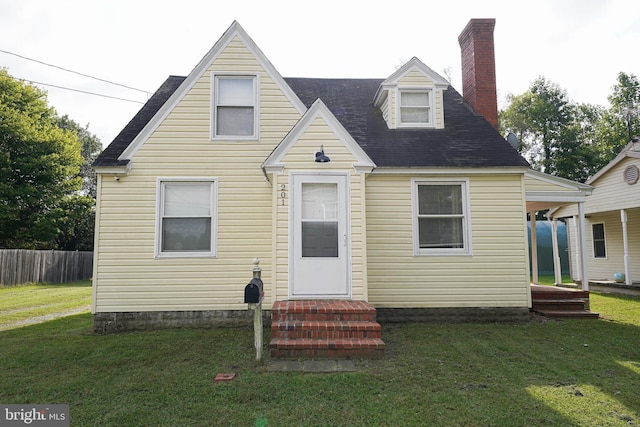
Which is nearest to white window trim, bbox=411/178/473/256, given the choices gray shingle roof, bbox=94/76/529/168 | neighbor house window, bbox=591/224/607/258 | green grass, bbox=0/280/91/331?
gray shingle roof, bbox=94/76/529/168

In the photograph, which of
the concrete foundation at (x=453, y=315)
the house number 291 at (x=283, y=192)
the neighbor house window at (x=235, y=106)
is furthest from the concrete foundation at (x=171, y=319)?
the neighbor house window at (x=235, y=106)

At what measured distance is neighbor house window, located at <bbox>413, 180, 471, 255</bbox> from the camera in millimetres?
7977

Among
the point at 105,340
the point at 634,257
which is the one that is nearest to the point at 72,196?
the point at 105,340

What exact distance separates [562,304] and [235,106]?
8681 mm

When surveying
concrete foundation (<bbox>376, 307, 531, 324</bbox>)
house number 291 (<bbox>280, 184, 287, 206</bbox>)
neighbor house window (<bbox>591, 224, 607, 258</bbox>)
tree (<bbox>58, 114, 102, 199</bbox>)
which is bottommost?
concrete foundation (<bbox>376, 307, 531, 324</bbox>)

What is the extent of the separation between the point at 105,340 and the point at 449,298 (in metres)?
6.78

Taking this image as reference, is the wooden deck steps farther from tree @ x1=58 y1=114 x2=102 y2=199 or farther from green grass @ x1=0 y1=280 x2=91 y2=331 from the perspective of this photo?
tree @ x1=58 y1=114 x2=102 y2=199

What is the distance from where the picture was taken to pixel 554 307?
8336 mm

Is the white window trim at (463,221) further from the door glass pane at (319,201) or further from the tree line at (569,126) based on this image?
the tree line at (569,126)

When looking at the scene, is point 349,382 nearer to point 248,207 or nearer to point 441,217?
point 248,207

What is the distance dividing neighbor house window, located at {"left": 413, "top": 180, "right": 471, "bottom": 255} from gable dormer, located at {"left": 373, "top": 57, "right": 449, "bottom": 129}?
1.76 m

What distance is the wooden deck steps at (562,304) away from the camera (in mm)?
8156

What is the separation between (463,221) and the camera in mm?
8023

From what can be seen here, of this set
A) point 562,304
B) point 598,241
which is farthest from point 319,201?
point 598,241
